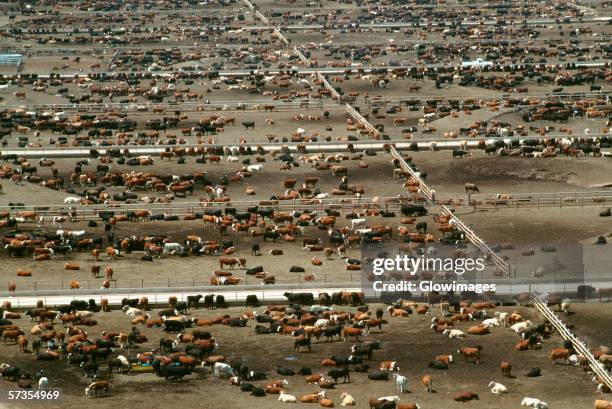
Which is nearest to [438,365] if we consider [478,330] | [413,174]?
[478,330]

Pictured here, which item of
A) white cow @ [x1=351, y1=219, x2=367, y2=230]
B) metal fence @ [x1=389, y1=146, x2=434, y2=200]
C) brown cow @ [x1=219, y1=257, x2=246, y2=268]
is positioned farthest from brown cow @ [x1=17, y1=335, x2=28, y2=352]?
metal fence @ [x1=389, y1=146, x2=434, y2=200]

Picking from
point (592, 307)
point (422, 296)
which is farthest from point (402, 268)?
point (592, 307)

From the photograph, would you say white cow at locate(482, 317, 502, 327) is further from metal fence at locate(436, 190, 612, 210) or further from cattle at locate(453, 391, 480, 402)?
metal fence at locate(436, 190, 612, 210)

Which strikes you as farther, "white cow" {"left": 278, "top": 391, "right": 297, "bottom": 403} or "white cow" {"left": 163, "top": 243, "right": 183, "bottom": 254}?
"white cow" {"left": 163, "top": 243, "right": 183, "bottom": 254}

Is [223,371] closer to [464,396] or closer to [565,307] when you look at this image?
[464,396]

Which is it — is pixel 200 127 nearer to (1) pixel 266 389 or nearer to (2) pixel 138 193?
(2) pixel 138 193

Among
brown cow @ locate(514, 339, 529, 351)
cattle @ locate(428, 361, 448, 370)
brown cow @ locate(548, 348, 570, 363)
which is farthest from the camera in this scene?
brown cow @ locate(514, 339, 529, 351)
